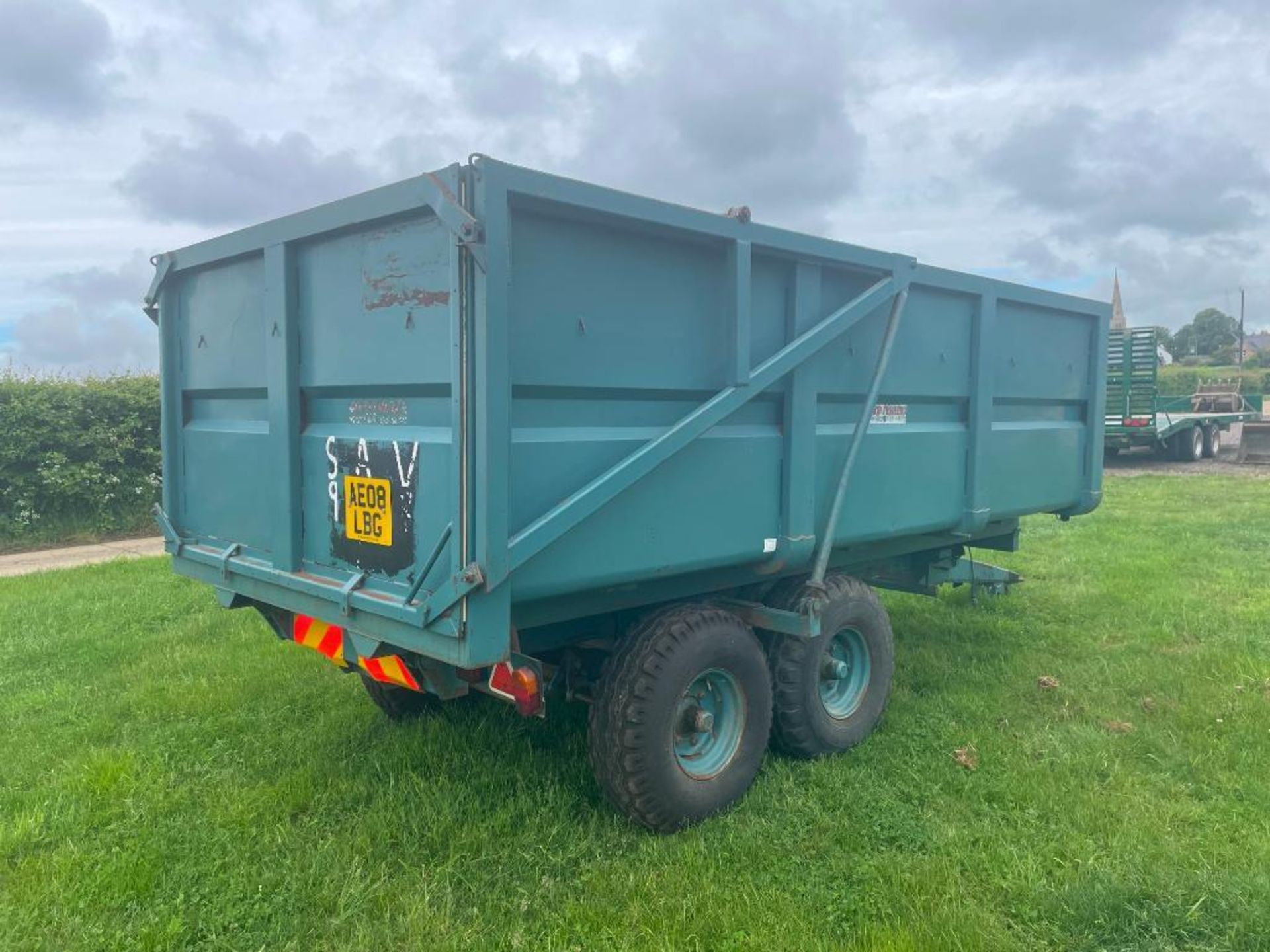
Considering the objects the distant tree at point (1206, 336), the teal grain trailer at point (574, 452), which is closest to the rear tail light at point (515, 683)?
the teal grain trailer at point (574, 452)

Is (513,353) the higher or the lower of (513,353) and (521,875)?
the higher

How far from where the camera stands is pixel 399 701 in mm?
4555

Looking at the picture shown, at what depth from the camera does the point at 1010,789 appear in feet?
12.9

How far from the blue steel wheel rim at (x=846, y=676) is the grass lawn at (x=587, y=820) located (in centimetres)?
22

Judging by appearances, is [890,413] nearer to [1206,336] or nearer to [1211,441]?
[1211,441]

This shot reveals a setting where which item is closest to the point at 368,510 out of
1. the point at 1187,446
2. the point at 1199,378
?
the point at 1187,446

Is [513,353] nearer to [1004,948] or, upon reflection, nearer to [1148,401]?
[1004,948]

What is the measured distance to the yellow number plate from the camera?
10.7 ft

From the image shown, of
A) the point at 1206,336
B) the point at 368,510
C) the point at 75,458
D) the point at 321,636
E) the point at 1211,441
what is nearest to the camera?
the point at 368,510

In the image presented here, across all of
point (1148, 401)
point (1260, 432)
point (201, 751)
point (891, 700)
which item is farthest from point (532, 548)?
point (1260, 432)

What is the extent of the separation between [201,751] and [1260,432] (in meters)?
21.1

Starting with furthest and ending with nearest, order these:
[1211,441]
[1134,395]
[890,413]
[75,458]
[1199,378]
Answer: [1199,378], [1211,441], [1134,395], [75,458], [890,413]

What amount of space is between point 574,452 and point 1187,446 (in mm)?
19991

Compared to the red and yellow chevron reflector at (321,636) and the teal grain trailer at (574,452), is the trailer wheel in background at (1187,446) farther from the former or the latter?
the red and yellow chevron reflector at (321,636)
